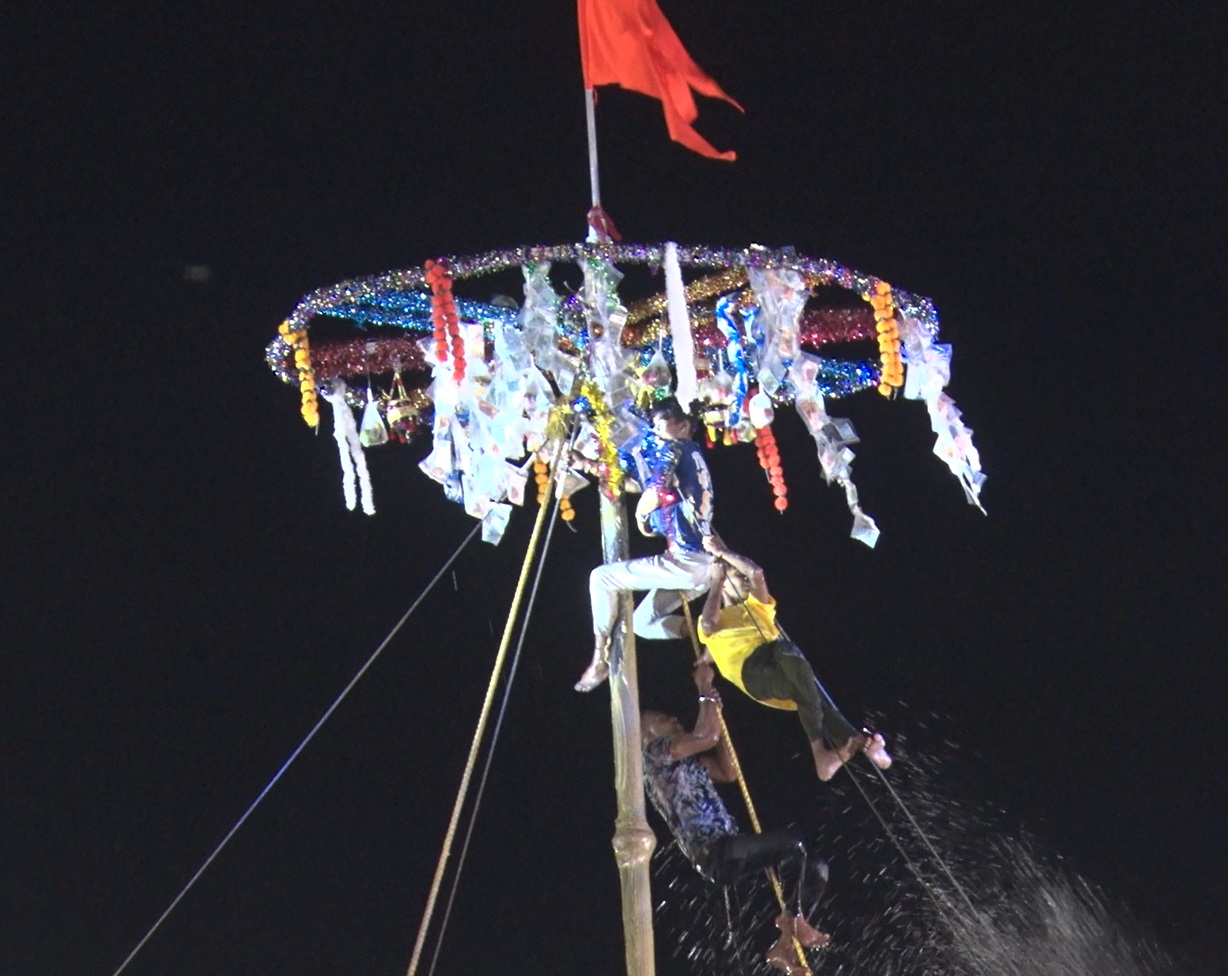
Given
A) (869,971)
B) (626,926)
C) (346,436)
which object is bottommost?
(869,971)

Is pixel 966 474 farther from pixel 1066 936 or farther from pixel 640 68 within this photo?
pixel 1066 936

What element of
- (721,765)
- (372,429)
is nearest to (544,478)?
(372,429)

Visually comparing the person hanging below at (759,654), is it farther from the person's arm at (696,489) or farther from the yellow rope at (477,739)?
the yellow rope at (477,739)

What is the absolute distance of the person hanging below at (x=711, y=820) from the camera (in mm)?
4695

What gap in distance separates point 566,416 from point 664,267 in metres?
0.72

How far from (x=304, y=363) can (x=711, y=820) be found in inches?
69.3

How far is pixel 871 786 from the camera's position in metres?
7.59

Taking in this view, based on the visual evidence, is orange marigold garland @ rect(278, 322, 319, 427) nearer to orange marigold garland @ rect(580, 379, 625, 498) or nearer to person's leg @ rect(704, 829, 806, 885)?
orange marigold garland @ rect(580, 379, 625, 498)

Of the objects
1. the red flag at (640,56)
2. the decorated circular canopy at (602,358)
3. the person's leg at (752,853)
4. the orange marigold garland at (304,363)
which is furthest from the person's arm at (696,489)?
the orange marigold garland at (304,363)

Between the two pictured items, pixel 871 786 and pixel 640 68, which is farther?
pixel 871 786

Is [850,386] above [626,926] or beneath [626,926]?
above

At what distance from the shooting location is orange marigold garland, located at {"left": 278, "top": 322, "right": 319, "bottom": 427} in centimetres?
488

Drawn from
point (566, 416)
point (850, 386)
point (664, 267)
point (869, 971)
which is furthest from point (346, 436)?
point (869, 971)

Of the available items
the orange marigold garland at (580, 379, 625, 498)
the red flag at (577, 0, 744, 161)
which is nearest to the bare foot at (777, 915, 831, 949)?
the orange marigold garland at (580, 379, 625, 498)
